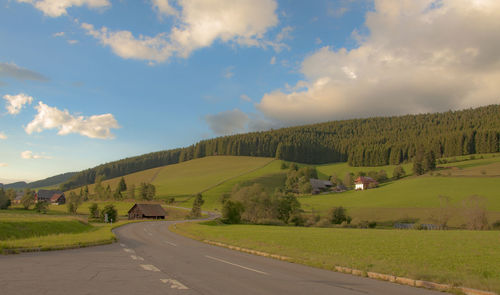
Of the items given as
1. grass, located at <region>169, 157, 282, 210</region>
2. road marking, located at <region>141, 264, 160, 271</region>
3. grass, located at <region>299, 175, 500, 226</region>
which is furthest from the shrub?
road marking, located at <region>141, 264, 160, 271</region>

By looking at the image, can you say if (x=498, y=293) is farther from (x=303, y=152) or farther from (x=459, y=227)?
(x=303, y=152)

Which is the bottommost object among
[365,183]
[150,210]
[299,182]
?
[150,210]

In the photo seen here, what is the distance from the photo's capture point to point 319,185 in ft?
452

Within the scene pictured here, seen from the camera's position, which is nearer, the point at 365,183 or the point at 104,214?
the point at 104,214

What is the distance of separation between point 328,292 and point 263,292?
79.5 inches

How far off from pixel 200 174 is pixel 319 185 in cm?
6413

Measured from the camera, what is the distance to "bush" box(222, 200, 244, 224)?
2798 inches

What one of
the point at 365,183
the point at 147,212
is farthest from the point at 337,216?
the point at 365,183

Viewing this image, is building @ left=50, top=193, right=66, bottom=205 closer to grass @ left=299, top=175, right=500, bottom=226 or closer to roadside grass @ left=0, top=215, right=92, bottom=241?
grass @ left=299, top=175, right=500, bottom=226

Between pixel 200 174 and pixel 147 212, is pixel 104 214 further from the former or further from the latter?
pixel 200 174

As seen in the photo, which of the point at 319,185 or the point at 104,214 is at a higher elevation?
the point at 319,185

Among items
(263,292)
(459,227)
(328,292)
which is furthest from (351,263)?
(459,227)

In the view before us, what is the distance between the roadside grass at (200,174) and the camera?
140 m

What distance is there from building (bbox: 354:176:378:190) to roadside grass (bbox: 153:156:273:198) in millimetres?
52200
